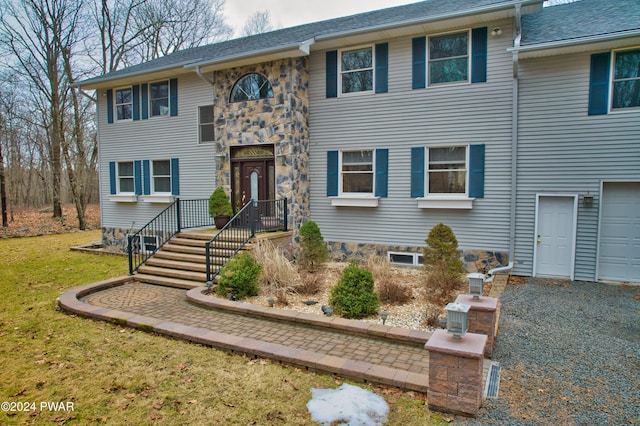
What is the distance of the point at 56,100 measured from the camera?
1767 centimetres

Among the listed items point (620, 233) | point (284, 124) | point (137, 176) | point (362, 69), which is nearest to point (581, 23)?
point (620, 233)

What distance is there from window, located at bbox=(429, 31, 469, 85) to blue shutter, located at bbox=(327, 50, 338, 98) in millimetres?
2364

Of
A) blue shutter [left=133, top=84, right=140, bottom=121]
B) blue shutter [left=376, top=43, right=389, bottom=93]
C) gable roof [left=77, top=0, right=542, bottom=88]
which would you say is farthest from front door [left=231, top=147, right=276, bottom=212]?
blue shutter [left=133, top=84, right=140, bottom=121]

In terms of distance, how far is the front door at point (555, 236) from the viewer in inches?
317

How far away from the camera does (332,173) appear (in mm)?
10016

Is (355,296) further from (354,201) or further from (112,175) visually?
(112,175)

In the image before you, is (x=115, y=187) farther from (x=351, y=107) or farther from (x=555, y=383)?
(x=555, y=383)

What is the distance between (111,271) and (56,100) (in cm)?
1241

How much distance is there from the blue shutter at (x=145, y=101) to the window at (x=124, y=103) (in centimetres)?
61

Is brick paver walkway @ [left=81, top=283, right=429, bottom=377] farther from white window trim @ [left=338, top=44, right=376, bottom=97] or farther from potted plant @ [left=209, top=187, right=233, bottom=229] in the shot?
white window trim @ [left=338, top=44, right=376, bottom=97]

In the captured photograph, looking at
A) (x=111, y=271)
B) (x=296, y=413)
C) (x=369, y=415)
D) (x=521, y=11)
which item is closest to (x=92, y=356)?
(x=296, y=413)

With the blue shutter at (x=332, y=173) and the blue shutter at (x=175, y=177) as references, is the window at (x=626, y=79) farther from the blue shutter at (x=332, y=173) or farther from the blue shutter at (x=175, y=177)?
the blue shutter at (x=175, y=177)

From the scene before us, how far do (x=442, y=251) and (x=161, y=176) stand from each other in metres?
9.62

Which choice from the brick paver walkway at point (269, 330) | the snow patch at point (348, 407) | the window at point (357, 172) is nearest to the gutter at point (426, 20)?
the window at point (357, 172)
